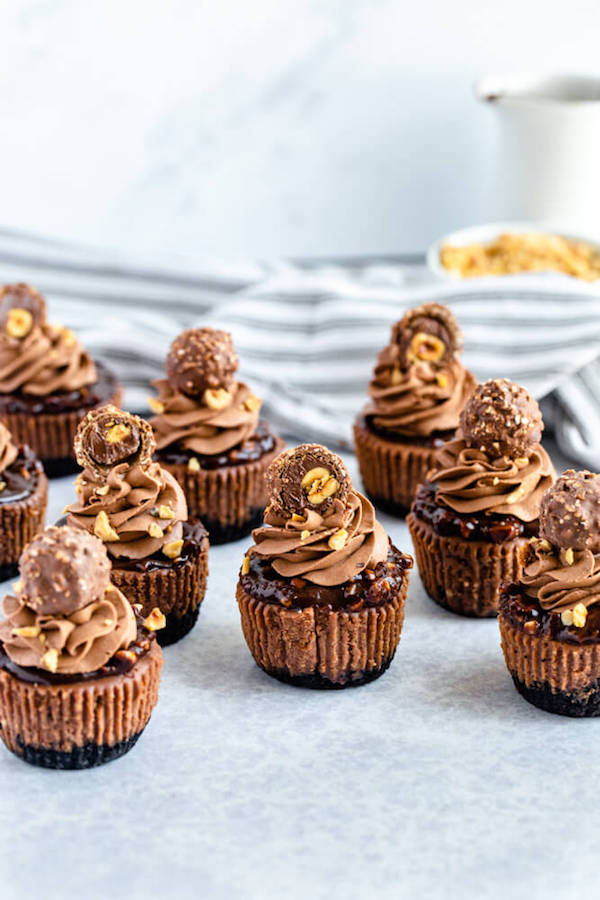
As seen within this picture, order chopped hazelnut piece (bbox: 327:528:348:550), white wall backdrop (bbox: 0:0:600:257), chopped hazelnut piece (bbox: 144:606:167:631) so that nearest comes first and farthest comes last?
chopped hazelnut piece (bbox: 144:606:167:631), chopped hazelnut piece (bbox: 327:528:348:550), white wall backdrop (bbox: 0:0:600:257)

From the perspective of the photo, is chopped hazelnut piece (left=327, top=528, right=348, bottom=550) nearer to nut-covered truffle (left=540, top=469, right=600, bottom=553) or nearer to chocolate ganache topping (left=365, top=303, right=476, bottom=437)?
nut-covered truffle (left=540, top=469, right=600, bottom=553)

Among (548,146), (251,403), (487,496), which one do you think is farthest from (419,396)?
(548,146)

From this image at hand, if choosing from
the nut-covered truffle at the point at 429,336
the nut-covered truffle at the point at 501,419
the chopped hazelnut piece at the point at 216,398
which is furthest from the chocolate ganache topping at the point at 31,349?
the nut-covered truffle at the point at 501,419

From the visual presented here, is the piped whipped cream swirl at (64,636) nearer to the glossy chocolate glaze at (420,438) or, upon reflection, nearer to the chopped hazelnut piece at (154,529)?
the chopped hazelnut piece at (154,529)

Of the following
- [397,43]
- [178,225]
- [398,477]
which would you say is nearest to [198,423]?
[398,477]

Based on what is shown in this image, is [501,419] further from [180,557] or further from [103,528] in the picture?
[103,528]

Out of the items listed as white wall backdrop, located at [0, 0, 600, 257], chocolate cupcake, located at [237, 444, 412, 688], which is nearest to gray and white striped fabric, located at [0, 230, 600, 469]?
white wall backdrop, located at [0, 0, 600, 257]

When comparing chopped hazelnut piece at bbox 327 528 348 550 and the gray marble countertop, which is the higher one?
chopped hazelnut piece at bbox 327 528 348 550
